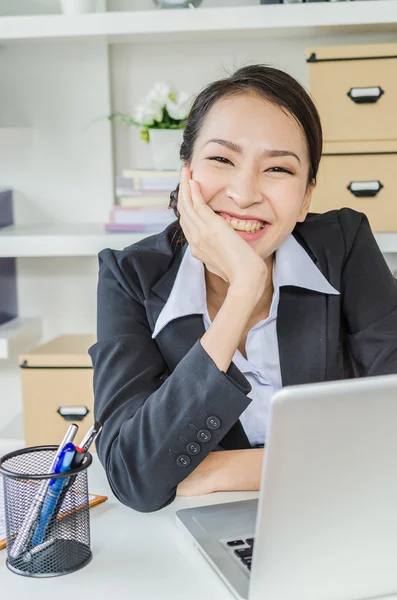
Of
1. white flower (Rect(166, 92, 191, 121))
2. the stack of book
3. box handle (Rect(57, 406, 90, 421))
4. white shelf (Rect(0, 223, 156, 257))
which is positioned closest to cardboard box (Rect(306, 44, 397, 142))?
white flower (Rect(166, 92, 191, 121))

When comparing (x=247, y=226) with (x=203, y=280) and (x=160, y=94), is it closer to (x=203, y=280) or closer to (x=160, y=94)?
(x=203, y=280)

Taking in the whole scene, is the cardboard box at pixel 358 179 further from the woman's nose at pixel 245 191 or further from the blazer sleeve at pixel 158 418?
the blazer sleeve at pixel 158 418

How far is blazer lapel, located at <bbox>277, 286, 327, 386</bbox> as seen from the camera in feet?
4.44

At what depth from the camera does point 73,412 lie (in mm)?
2209

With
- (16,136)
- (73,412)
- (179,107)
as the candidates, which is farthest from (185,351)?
(16,136)

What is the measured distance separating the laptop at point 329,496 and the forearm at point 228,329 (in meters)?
0.38

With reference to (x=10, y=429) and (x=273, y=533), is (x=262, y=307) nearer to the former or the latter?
(x=273, y=533)

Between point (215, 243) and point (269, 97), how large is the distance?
26cm

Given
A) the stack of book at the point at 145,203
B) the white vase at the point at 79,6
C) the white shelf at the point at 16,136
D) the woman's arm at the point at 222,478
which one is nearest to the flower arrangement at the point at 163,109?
the stack of book at the point at 145,203

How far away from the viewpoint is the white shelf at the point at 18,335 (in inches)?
90.1

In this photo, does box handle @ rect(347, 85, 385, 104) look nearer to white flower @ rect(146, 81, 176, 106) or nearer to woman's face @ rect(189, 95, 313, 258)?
white flower @ rect(146, 81, 176, 106)

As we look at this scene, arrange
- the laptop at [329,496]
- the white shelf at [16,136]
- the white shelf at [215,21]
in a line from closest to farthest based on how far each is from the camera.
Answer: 1. the laptop at [329,496]
2. the white shelf at [215,21]
3. the white shelf at [16,136]

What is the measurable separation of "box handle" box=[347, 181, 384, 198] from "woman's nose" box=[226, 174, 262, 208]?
928 mm

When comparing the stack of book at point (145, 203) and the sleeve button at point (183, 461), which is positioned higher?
the stack of book at point (145, 203)
